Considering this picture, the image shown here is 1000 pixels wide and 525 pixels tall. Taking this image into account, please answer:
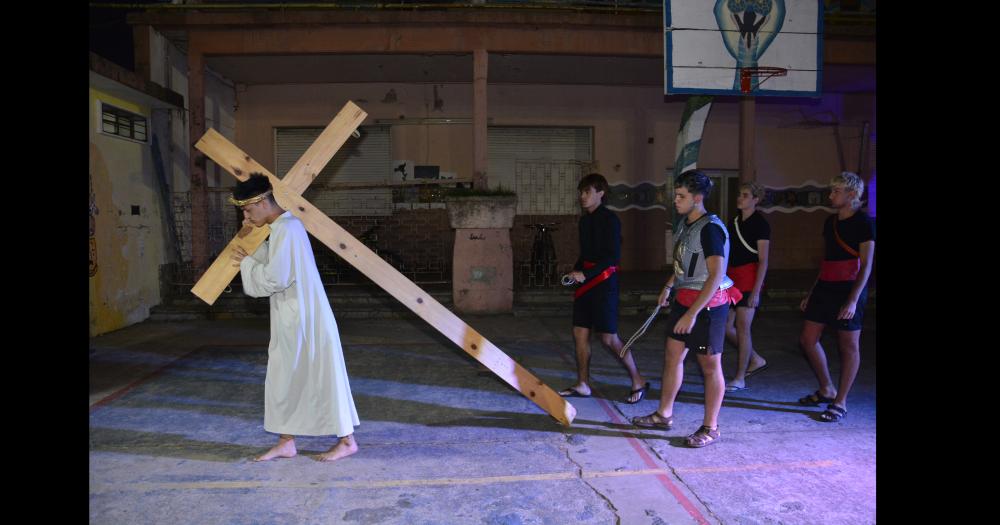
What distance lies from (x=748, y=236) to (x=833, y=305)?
947mm

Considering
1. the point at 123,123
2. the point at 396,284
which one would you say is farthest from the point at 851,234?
the point at 123,123

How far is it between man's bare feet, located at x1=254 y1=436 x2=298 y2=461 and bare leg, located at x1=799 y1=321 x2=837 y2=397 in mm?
3823

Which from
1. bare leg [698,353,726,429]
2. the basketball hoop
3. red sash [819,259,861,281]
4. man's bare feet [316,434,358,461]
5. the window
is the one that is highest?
the basketball hoop

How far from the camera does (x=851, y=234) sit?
15.3ft

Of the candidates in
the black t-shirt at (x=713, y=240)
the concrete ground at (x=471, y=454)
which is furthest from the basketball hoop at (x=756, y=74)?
the black t-shirt at (x=713, y=240)

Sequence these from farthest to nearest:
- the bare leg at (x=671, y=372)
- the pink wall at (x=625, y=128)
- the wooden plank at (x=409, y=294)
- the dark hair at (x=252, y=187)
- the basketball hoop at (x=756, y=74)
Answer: the pink wall at (x=625, y=128), the basketball hoop at (x=756, y=74), the bare leg at (x=671, y=372), the wooden plank at (x=409, y=294), the dark hair at (x=252, y=187)

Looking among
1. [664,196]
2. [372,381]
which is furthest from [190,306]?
[664,196]

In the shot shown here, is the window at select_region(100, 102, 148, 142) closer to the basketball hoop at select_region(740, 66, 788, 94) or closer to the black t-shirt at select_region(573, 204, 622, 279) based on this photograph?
the black t-shirt at select_region(573, 204, 622, 279)

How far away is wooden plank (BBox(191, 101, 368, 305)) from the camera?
379 centimetres

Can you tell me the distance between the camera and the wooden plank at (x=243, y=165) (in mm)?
3791

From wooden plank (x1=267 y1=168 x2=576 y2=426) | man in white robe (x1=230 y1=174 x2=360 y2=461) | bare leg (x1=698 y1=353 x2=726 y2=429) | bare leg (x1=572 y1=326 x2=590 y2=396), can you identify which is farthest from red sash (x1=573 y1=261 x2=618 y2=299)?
man in white robe (x1=230 y1=174 x2=360 y2=461)

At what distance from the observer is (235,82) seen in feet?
43.1

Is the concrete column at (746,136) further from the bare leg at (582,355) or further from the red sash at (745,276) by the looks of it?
the bare leg at (582,355)
